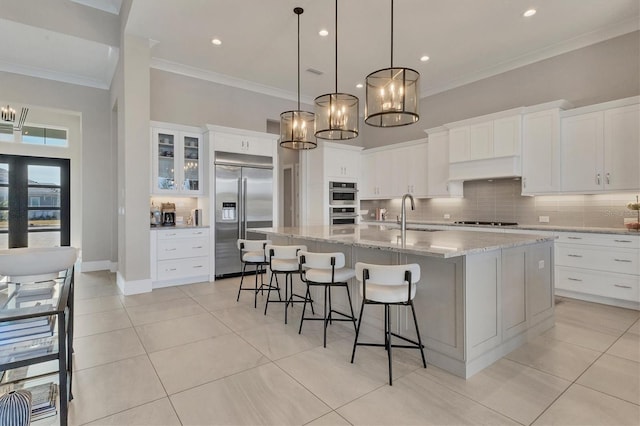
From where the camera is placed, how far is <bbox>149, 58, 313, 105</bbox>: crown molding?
530cm

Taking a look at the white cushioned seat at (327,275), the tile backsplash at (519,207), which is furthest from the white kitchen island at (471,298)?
the tile backsplash at (519,207)

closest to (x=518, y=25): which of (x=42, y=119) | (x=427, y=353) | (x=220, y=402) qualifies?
(x=427, y=353)

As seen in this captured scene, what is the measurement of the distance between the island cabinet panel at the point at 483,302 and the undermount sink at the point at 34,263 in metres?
2.57

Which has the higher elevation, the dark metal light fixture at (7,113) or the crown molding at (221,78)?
the crown molding at (221,78)

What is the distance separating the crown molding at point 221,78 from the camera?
5.30m

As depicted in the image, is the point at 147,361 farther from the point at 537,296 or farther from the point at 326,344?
the point at 537,296

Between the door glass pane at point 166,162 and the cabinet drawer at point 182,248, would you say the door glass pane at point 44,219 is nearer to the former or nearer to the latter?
the door glass pane at point 166,162

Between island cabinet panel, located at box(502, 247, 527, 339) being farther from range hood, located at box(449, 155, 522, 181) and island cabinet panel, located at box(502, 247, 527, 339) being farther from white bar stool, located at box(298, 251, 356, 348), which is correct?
range hood, located at box(449, 155, 522, 181)

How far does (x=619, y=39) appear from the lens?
4.18 metres

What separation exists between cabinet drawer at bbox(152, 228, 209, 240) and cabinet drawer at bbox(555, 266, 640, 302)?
17.0 feet

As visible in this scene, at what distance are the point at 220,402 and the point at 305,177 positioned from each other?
17.6 ft

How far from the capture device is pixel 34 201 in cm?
672

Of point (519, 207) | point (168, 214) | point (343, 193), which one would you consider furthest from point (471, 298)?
point (343, 193)

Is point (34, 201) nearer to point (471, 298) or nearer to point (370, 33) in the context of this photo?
point (370, 33)
